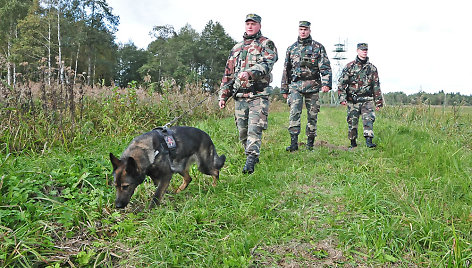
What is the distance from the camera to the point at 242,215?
2559 mm

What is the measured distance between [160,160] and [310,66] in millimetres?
4091

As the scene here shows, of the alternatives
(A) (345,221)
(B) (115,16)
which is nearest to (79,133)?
(A) (345,221)

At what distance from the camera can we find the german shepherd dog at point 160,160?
8.50ft

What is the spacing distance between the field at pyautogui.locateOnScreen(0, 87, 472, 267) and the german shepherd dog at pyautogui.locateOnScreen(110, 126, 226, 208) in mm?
212

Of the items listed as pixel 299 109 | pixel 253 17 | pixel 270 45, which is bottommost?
pixel 299 109

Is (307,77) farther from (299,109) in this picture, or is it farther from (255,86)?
(255,86)

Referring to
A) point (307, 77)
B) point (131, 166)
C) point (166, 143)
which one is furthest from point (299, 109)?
point (131, 166)

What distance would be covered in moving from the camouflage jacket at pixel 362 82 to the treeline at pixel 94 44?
191 inches

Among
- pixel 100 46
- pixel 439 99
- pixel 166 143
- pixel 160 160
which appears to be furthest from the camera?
pixel 100 46

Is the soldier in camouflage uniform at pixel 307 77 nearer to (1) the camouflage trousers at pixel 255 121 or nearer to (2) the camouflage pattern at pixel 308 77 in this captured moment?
(2) the camouflage pattern at pixel 308 77

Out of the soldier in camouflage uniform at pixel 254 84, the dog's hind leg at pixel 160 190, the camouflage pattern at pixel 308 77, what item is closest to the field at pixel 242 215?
the dog's hind leg at pixel 160 190

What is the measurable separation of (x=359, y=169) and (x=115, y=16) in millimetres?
37982

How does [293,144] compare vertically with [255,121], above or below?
below

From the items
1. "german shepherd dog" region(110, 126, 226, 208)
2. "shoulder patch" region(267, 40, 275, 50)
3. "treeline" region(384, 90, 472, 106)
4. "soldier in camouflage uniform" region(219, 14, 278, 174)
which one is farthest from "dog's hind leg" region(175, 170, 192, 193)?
"treeline" region(384, 90, 472, 106)
